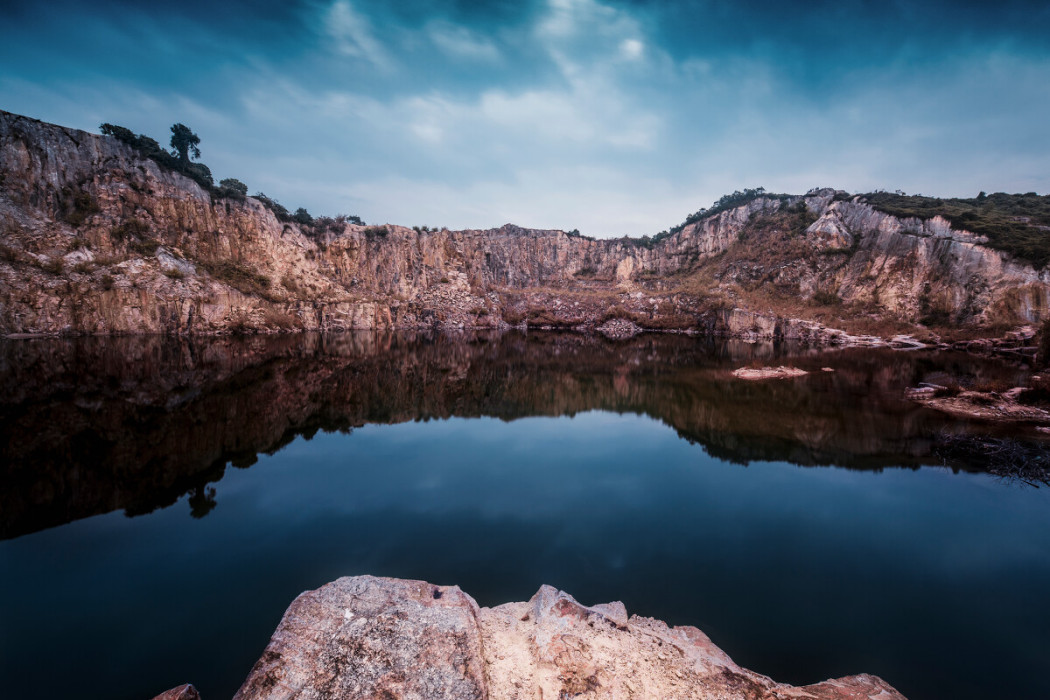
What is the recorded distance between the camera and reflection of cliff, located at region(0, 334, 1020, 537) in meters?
8.93

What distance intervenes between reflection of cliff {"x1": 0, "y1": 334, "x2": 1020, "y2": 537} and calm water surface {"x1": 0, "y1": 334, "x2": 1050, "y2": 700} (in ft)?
0.41

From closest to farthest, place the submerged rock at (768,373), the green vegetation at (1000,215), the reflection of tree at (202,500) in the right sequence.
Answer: the reflection of tree at (202,500) < the submerged rock at (768,373) < the green vegetation at (1000,215)

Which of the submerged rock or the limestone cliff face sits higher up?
the limestone cliff face

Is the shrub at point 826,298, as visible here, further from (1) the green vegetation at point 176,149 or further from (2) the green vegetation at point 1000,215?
(1) the green vegetation at point 176,149

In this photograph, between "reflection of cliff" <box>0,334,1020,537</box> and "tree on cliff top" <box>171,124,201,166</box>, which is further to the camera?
"tree on cliff top" <box>171,124,201,166</box>

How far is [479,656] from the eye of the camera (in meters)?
3.64

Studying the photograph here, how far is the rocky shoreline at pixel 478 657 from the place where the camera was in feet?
10.9

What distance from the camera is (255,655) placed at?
4.39 metres

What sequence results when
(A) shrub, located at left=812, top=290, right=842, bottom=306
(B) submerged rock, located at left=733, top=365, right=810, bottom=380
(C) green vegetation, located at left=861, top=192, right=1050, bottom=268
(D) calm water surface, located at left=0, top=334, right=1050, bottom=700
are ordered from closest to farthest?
(D) calm water surface, located at left=0, top=334, right=1050, bottom=700
(B) submerged rock, located at left=733, top=365, right=810, bottom=380
(C) green vegetation, located at left=861, top=192, right=1050, bottom=268
(A) shrub, located at left=812, top=290, right=842, bottom=306

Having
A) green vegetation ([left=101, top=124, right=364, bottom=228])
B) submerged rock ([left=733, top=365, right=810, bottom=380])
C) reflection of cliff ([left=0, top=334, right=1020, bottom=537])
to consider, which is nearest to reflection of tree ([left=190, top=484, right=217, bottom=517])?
reflection of cliff ([left=0, top=334, right=1020, bottom=537])

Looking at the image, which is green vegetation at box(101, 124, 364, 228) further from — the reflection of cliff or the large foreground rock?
the large foreground rock

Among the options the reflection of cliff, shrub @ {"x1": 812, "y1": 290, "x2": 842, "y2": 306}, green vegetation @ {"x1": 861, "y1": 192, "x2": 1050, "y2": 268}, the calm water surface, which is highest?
green vegetation @ {"x1": 861, "y1": 192, "x2": 1050, "y2": 268}

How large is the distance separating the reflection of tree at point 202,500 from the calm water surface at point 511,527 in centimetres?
5

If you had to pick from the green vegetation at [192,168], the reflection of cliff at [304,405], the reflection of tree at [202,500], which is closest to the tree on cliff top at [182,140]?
the green vegetation at [192,168]
